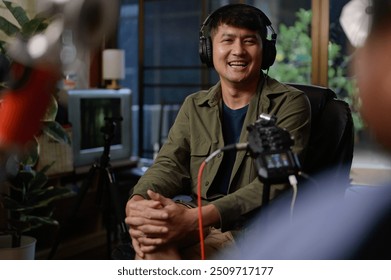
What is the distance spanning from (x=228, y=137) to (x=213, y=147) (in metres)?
0.06

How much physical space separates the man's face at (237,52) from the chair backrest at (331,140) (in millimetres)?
198

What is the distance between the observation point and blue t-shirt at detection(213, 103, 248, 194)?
4.66 ft

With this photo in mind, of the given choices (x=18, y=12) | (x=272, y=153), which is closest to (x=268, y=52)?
(x=272, y=153)

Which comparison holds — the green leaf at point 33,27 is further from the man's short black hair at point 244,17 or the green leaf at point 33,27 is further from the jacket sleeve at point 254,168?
the jacket sleeve at point 254,168

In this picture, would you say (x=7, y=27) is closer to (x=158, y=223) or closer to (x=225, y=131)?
(x=225, y=131)

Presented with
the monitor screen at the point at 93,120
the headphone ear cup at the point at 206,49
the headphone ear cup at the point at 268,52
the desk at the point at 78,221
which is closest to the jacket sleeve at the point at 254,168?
the headphone ear cup at the point at 268,52

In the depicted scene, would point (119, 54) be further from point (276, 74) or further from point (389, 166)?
point (389, 166)

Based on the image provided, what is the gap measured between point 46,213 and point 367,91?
1906 millimetres

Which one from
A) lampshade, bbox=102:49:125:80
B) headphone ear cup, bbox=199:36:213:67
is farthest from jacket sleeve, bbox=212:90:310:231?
lampshade, bbox=102:49:125:80

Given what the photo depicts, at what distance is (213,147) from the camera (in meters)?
1.43

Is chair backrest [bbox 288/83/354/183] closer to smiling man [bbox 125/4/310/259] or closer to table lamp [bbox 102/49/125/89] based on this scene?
smiling man [bbox 125/4/310/259]

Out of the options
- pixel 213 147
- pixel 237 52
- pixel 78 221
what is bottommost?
pixel 78 221

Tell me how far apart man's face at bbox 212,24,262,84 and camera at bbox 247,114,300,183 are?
43cm

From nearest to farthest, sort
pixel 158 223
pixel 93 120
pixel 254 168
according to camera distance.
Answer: pixel 158 223
pixel 254 168
pixel 93 120
